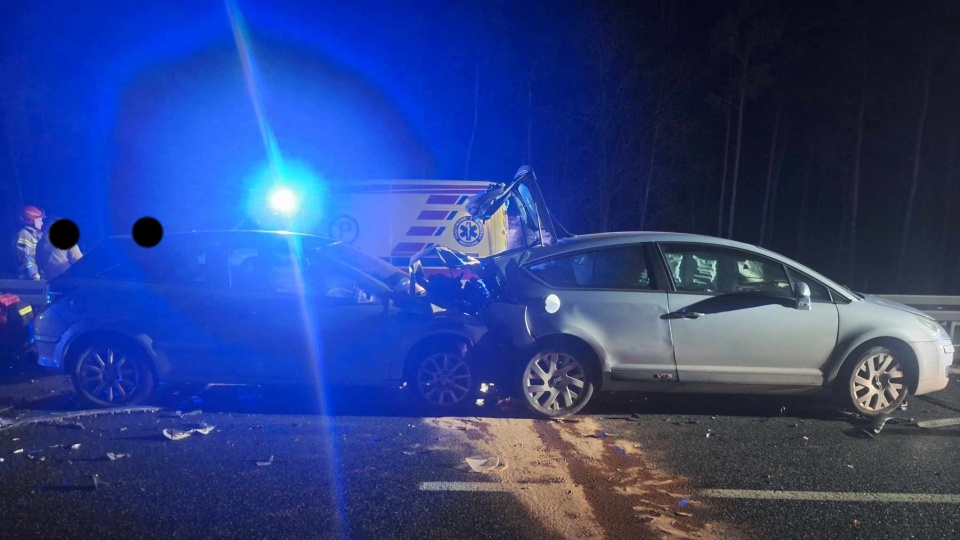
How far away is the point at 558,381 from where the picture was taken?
5402mm

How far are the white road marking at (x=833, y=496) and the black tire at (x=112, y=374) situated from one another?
4653 millimetres

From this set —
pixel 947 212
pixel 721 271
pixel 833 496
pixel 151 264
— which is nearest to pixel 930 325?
pixel 721 271

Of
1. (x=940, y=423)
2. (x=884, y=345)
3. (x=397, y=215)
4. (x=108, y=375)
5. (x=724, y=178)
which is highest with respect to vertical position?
(x=724, y=178)

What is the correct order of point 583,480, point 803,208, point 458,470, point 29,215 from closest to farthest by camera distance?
point 583,480 < point 458,470 < point 29,215 < point 803,208

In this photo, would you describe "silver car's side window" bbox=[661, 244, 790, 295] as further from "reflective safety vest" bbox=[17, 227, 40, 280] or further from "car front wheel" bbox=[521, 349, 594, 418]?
Result: "reflective safety vest" bbox=[17, 227, 40, 280]

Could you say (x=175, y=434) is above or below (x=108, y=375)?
below

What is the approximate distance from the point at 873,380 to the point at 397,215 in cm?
627

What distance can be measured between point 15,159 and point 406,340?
22057 mm

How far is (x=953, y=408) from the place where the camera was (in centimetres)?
593

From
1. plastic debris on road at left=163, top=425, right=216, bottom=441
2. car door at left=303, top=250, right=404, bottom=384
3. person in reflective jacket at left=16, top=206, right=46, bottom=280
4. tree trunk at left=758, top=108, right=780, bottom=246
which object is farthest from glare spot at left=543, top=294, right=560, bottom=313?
tree trunk at left=758, top=108, right=780, bottom=246

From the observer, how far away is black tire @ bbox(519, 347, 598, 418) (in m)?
5.36

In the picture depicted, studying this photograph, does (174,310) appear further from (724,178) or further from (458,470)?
(724,178)

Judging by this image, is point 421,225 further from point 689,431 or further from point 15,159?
point 15,159

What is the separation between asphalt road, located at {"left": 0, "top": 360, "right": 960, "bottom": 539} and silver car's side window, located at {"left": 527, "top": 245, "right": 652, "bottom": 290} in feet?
3.85
